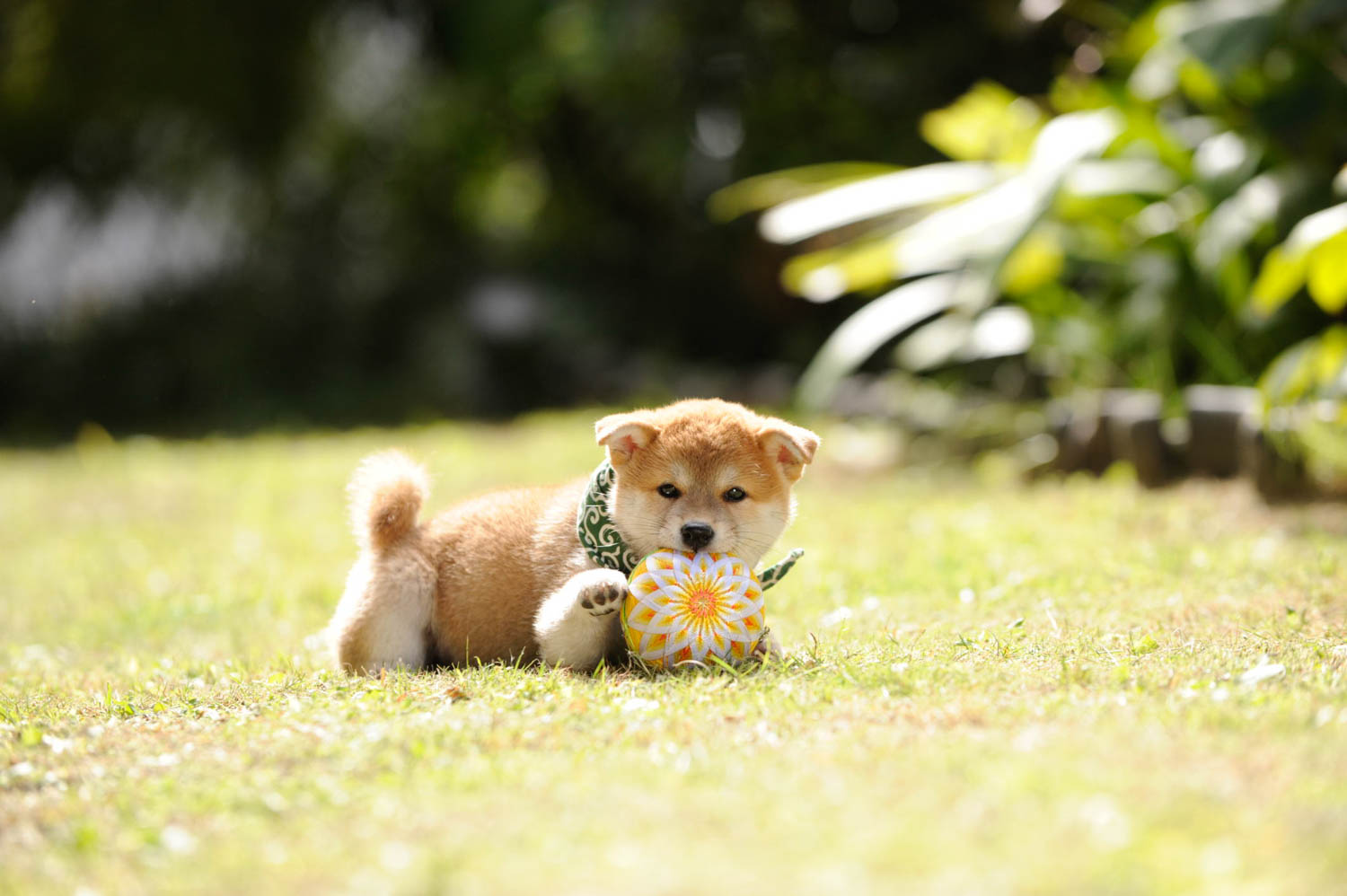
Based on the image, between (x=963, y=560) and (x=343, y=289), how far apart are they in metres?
9.09

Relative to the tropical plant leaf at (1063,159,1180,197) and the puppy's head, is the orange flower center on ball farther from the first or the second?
the tropical plant leaf at (1063,159,1180,197)

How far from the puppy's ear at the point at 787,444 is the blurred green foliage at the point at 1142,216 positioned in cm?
291

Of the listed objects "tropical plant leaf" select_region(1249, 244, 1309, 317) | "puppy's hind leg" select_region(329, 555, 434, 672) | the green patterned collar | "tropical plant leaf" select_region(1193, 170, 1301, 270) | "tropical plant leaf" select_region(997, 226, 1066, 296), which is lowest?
"puppy's hind leg" select_region(329, 555, 434, 672)

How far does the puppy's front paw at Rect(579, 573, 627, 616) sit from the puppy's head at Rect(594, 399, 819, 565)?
0.23 metres

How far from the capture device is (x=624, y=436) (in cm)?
400

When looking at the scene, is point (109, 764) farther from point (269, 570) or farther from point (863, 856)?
point (269, 570)

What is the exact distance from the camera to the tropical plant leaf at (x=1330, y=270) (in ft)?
19.4

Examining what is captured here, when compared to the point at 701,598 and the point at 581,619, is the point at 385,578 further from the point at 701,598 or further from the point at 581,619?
the point at 701,598

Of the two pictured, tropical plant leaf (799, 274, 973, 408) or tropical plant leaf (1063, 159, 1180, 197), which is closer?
tropical plant leaf (1063, 159, 1180, 197)

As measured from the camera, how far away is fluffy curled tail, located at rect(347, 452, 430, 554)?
435 cm

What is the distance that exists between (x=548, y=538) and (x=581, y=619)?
399mm

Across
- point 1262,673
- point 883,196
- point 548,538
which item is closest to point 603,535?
point 548,538

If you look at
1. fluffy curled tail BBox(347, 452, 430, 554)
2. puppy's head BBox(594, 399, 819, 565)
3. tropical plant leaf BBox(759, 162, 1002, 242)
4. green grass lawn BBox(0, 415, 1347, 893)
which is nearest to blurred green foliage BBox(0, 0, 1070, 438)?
tropical plant leaf BBox(759, 162, 1002, 242)

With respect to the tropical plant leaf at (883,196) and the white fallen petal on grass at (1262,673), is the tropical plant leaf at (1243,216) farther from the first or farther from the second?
the white fallen petal on grass at (1262,673)
